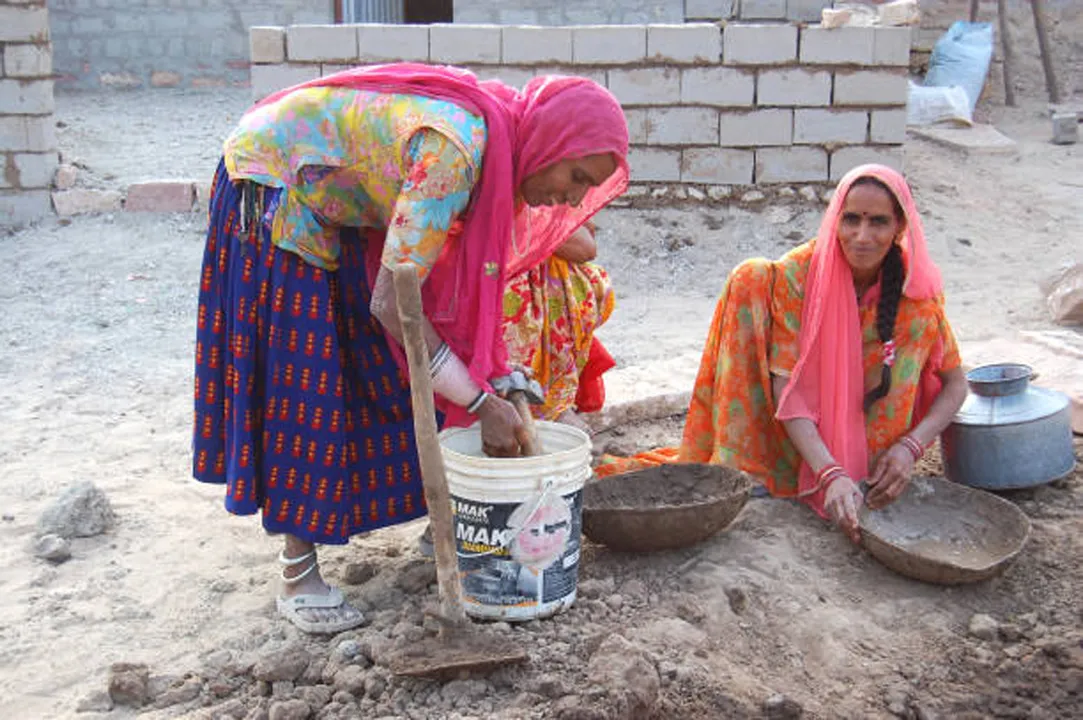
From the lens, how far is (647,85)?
7.45 metres

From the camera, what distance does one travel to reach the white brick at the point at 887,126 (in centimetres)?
749

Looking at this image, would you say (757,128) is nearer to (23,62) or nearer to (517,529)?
(23,62)

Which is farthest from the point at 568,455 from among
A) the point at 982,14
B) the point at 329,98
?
the point at 982,14

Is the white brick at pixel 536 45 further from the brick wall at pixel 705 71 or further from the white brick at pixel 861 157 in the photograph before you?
the white brick at pixel 861 157

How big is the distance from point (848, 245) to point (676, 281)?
12.9ft

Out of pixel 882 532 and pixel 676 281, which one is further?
pixel 676 281

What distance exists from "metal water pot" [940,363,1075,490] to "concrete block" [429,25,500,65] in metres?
4.56

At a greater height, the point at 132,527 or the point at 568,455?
the point at 568,455

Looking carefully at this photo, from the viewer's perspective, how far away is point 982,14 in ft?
39.2

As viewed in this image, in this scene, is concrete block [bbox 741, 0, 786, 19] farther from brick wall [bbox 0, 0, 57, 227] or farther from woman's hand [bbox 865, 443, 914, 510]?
Result: woman's hand [bbox 865, 443, 914, 510]

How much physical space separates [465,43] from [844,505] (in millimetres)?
5048

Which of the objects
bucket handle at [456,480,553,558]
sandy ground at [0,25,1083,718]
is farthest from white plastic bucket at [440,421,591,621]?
sandy ground at [0,25,1083,718]

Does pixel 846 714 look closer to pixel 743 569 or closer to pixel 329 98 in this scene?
pixel 743 569

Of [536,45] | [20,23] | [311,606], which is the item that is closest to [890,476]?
[311,606]
